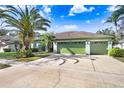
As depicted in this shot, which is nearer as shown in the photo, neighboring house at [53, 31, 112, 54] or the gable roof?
neighboring house at [53, 31, 112, 54]

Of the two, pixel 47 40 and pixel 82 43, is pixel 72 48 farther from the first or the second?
pixel 47 40

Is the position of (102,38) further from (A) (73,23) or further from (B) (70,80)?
(B) (70,80)

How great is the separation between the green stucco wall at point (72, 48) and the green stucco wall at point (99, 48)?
3.28ft

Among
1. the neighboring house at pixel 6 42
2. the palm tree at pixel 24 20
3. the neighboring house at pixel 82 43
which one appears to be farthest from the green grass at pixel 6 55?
the neighboring house at pixel 82 43

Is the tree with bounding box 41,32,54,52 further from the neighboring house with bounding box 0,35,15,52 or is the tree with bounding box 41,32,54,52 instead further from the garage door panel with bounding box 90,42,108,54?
the garage door panel with bounding box 90,42,108,54

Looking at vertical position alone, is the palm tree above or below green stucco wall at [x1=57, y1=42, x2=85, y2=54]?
above

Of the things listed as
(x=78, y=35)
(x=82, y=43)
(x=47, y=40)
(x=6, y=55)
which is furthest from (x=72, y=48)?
(x=6, y=55)

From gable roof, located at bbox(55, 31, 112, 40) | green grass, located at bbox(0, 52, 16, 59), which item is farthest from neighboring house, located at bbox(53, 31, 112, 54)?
green grass, located at bbox(0, 52, 16, 59)

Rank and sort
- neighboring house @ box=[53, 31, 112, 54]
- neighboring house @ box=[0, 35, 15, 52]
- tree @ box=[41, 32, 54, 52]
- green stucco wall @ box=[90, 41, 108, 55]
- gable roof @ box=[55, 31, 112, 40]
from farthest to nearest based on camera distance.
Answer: tree @ box=[41, 32, 54, 52]
gable roof @ box=[55, 31, 112, 40]
neighboring house @ box=[53, 31, 112, 54]
green stucco wall @ box=[90, 41, 108, 55]
neighboring house @ box=[0, 35, 15, 52]

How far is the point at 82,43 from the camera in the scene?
20.0 meters

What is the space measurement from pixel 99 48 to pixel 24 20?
8.42m

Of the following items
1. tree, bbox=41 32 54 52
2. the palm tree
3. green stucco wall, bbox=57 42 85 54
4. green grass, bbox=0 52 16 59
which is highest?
the palm tree

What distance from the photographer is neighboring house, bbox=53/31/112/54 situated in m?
19.3
